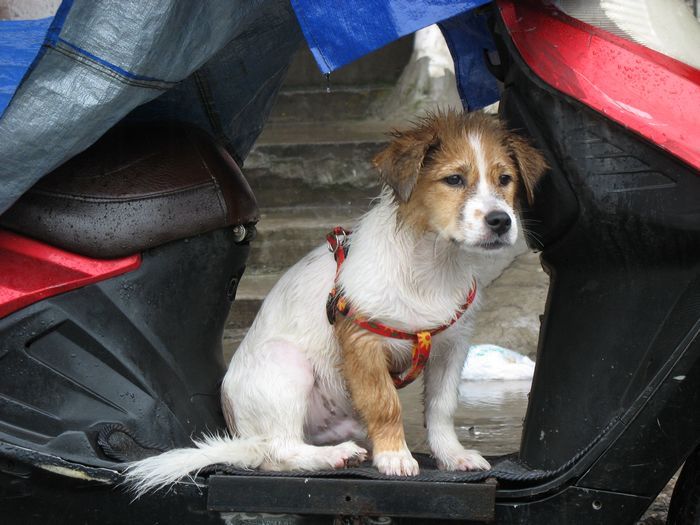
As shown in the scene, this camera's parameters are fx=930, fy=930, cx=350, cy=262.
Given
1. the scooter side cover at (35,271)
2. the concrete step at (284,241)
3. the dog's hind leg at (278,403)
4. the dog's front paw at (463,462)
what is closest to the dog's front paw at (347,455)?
the dog's hind leg at (278,403)

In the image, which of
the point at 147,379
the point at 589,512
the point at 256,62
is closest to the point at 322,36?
the point at 256,62

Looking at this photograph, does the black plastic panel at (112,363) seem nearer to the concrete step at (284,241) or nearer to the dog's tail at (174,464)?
the dog's tail at (174,464)

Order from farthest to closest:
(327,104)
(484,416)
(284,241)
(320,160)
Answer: (327,104) → (320,160) → (284,241) → (484,416)

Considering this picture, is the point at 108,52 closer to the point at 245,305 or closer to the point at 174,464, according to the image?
the point at 174,464

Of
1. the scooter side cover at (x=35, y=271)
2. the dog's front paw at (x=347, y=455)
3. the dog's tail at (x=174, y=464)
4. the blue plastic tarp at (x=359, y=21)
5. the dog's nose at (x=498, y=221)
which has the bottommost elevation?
the dog's front paw at (x=347, y=455)

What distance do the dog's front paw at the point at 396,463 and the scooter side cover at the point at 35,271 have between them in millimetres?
721

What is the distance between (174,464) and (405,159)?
808 millimetres

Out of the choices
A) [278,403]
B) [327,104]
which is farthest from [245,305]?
[278,403]

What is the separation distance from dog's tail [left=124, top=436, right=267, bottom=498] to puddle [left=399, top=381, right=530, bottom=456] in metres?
0.84

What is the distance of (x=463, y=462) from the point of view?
214 cm

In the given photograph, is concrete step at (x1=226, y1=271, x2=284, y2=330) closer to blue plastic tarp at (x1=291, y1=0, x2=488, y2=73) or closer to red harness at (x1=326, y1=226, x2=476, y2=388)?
red harness at (x1=326, y1=226, x2=476, y2=388)

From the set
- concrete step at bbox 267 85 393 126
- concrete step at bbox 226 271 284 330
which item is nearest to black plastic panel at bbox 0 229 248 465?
concrete step at bbox 226 271 284 330

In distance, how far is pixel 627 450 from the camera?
170 centimetres

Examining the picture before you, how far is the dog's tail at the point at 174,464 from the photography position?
1899 mm
